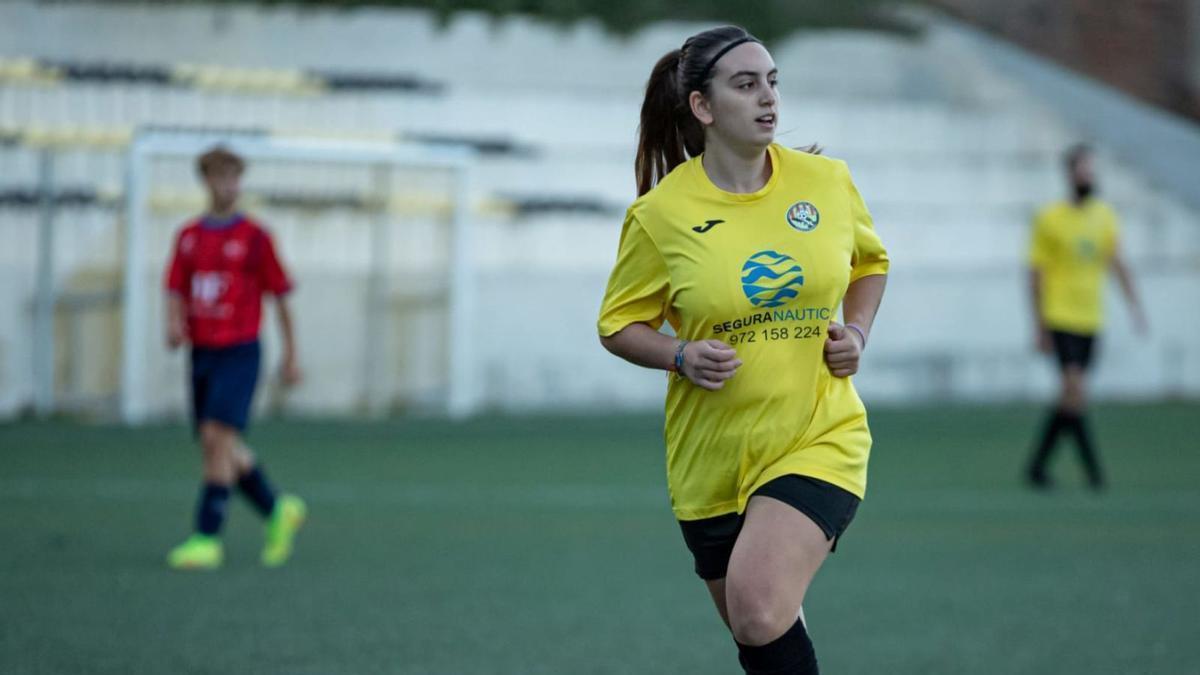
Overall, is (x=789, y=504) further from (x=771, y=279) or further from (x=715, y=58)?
(x=715, y=58)

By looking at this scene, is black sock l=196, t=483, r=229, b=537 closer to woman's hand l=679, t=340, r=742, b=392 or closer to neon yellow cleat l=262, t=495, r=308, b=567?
neon yellow cleat l=262, t=495, r=308, b=567

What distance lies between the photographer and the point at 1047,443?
13328 mm

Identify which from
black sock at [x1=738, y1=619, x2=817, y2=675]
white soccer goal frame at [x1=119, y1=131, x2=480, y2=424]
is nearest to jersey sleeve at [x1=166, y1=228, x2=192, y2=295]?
black sock at [x1=738, y1=619, x2=817, y2=675]

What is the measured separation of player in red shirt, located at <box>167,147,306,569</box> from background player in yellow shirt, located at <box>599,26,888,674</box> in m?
4.75

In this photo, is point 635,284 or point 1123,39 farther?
point 1123,39

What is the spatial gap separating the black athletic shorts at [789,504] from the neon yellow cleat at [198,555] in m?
4.80

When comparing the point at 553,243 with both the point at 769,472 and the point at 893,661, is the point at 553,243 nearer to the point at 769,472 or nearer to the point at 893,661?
the point at 893,661

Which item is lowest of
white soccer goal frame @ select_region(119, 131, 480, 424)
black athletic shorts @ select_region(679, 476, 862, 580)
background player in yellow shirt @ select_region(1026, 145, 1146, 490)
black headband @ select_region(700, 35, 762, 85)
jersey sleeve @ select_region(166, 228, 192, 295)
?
white soccer goal frame @ select_region(119, 131, 480, 424)

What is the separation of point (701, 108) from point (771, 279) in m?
0.51

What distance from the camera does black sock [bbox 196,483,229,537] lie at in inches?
369

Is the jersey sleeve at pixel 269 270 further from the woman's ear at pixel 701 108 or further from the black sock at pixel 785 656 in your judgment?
the black sock at pixel 785 656

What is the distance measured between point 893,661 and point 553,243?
14681 millimetres

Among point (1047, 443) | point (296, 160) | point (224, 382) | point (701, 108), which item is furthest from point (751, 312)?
point (296, 160)

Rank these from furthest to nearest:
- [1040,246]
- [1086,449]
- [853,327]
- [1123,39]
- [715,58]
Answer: [1123,39]
[1040,246]
[1086,449]
[853,327]
[715,58]
